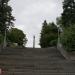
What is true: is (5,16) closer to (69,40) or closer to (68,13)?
(68,13)

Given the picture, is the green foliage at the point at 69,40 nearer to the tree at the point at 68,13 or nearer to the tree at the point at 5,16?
the tree at the point at 5,16

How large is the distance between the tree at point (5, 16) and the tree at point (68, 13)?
7.07 metres

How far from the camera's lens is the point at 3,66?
807 inches

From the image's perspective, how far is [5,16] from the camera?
41.3m

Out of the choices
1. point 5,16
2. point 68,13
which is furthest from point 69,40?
point 68,13

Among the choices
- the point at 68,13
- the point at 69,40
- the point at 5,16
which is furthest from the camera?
the point at 68,13

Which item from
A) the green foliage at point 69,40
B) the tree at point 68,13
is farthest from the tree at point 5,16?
the green foliage at point 69,40

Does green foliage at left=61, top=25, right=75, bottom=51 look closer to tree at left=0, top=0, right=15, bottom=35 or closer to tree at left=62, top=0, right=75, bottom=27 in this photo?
tree at left=0, top=0, right=15, bottom=35

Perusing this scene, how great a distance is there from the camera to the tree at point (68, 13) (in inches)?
1786

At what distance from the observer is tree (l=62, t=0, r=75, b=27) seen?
149 ft

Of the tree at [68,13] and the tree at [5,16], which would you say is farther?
the tree at [68,13]

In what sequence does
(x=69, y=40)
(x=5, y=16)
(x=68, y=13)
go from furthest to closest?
(x=68, y=13), (x=5, y=16), (x=69, y=40)

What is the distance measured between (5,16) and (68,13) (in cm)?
932

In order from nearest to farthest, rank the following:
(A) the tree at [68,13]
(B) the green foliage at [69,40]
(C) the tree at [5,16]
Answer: (B) the green foliage at [69,40], (C) the tree at [5,16], (A) the tree at [68,13]
